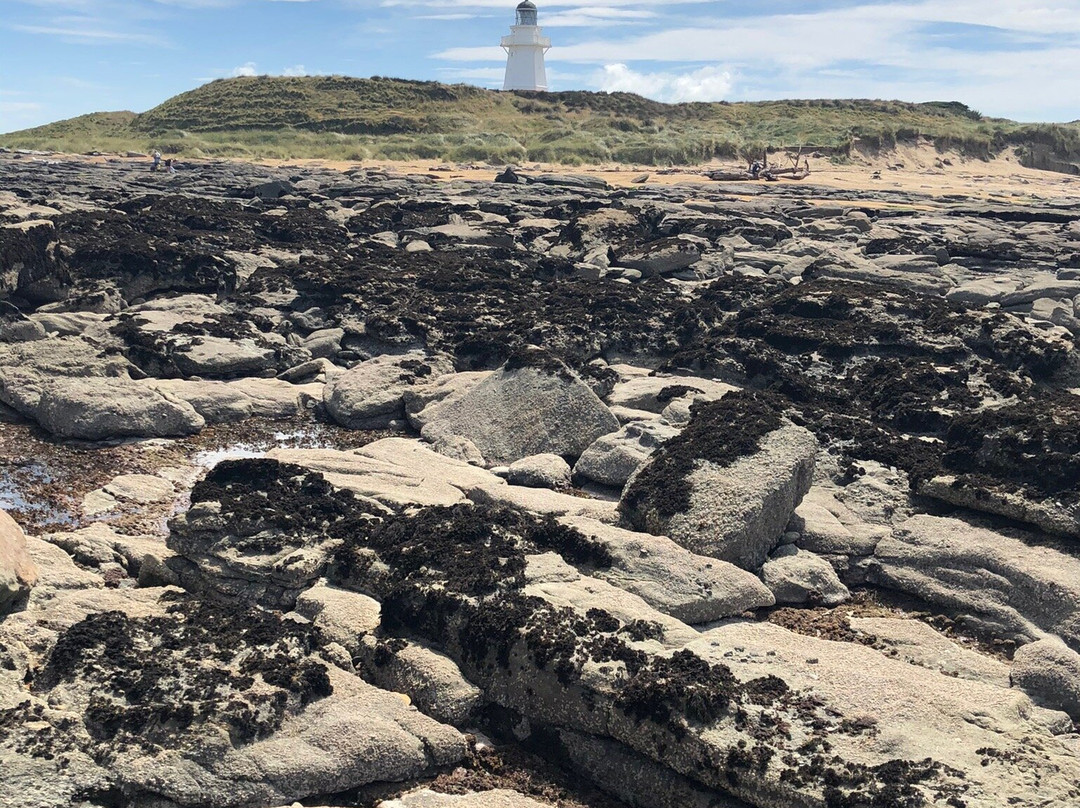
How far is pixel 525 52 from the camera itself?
109 metres

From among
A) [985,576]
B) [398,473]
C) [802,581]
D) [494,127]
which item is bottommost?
[802,581]

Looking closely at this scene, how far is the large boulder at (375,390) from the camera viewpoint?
52.3ft

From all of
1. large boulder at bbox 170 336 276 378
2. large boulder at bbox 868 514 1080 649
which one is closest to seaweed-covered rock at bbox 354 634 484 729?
large boulder at bbox 868 514 1080 649

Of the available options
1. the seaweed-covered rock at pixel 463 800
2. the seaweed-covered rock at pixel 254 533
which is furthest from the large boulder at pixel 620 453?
the seaweed-covered rock at pixel 463 800

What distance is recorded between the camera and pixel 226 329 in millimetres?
18422

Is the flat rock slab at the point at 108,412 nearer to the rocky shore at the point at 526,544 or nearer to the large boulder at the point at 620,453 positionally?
the rocky shore at the point at 526,544

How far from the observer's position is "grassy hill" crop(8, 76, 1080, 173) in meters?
71.5

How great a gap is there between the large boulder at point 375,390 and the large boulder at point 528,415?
1511 millimetres

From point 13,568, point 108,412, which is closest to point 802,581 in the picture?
point 13,568

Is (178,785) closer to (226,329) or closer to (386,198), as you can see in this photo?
(226,329)

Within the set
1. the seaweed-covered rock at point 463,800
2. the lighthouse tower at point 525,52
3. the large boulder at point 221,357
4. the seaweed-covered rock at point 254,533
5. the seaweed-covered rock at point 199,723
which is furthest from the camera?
the lighthouse tower at point 525,52

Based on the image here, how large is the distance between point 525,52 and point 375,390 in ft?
326

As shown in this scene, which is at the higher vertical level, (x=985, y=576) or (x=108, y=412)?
(x=108, y=412)

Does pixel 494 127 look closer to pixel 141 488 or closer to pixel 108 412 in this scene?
pixel 108 412
